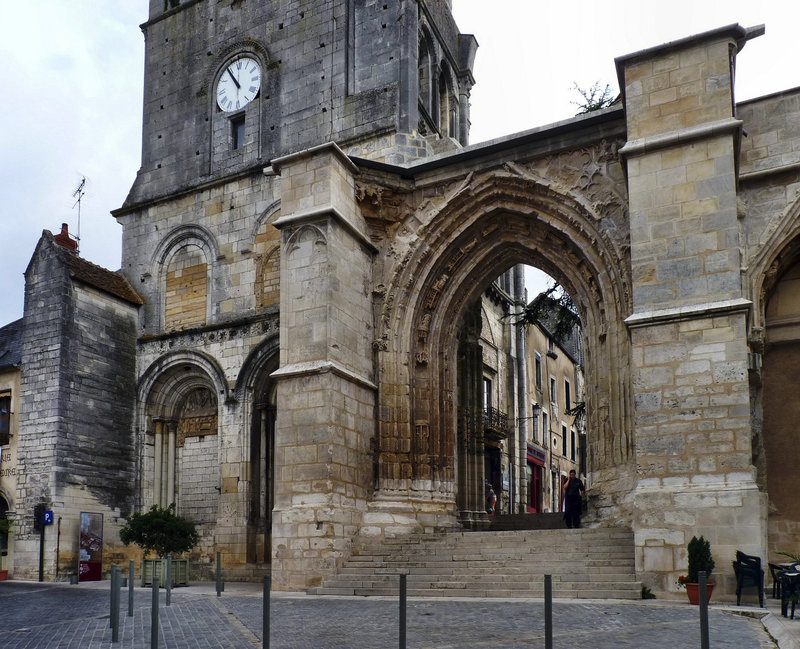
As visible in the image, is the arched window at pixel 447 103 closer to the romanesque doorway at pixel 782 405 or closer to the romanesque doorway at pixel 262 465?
the romanesque doorway at pixel 262 465

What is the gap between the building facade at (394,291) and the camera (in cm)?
1217

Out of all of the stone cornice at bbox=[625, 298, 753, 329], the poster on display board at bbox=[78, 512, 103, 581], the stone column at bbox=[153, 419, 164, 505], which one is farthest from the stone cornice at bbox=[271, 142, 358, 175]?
the poster on display board at bbox=[78, 512, 103, 581]

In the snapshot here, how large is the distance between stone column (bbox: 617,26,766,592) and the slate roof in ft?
48.0

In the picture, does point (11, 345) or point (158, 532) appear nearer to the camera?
point (158, 532)

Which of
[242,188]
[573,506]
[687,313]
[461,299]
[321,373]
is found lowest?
[573,506]

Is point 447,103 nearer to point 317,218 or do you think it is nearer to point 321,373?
point 317,218

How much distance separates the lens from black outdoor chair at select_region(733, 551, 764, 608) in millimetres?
10484

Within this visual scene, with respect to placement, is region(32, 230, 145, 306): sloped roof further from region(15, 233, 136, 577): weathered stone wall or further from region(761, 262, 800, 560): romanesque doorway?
region(761, 262, 800, 560): romanesque doorway

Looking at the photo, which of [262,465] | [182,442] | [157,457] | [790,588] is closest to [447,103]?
[262,465]

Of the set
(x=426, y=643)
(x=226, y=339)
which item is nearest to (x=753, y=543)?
(x=426, y=643)

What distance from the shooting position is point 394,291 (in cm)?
1602

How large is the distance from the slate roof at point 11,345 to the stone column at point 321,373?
30.3 feet

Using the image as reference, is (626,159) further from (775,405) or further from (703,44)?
(775,405)

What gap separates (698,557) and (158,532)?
10.3 m
